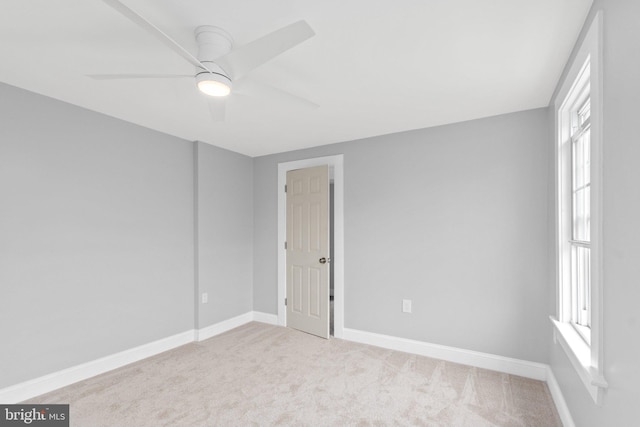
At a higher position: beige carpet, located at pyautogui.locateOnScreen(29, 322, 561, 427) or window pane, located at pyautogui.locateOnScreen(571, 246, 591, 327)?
window pane, located at pyautogui.locateOnScreen(571, 246, 591, 327)

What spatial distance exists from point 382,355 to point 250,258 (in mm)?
2206

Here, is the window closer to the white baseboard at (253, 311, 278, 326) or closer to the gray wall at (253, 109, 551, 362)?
the gray wall at (253, 109, 551, 362)

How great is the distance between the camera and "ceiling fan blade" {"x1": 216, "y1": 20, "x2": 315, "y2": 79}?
121 centimetres

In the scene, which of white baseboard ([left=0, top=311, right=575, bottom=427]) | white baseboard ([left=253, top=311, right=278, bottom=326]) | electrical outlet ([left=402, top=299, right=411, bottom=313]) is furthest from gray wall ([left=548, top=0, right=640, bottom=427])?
white baseboard ([left=253, top=311, right=278, bottom=326])

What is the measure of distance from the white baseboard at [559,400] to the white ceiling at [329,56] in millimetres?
2185

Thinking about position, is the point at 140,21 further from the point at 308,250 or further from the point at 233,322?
the point at 233,322

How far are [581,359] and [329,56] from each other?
214 centimetres

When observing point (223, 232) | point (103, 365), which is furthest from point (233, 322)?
point (103, 365)

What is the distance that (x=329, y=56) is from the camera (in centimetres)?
184

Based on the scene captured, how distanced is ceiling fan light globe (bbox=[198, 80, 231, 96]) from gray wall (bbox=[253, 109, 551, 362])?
7.03 feet

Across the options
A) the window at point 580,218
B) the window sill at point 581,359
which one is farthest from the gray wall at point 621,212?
the window at point 580,218

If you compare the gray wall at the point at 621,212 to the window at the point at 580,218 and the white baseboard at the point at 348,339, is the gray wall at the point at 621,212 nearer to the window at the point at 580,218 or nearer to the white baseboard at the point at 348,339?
the window at the point at 580,218

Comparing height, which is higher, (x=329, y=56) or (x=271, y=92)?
(x=329, y=56)

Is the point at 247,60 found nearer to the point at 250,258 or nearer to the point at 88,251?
the point at 88,251
